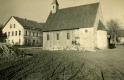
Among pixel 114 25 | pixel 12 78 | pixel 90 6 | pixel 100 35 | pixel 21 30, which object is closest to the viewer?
pixel 12 78

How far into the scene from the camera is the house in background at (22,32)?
5483 centimetres

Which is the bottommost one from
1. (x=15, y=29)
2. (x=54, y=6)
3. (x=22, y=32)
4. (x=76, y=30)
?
(x=76, y=30)

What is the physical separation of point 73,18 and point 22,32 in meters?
24.1

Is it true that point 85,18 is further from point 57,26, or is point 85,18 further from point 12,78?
point 12,78

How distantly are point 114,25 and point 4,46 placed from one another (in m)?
61.2

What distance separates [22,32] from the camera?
54562 millimetres

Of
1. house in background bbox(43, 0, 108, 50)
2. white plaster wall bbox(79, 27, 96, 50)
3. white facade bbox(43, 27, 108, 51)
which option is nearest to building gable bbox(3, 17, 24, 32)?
house in background bbox(43, 0, 108, 50)

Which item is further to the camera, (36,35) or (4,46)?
(36,35)

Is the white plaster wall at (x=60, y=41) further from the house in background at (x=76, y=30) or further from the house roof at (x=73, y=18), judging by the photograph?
the house roof at (x=73, y=18)

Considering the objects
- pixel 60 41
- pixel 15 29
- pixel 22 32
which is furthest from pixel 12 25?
pixel 60 41

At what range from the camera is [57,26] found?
125 feet

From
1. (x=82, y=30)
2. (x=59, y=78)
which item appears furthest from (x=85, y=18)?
(x=59, y=78)

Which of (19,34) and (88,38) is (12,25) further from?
(88,38)

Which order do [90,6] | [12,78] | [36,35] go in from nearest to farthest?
[12,78]
[90,6]
[36,35]
